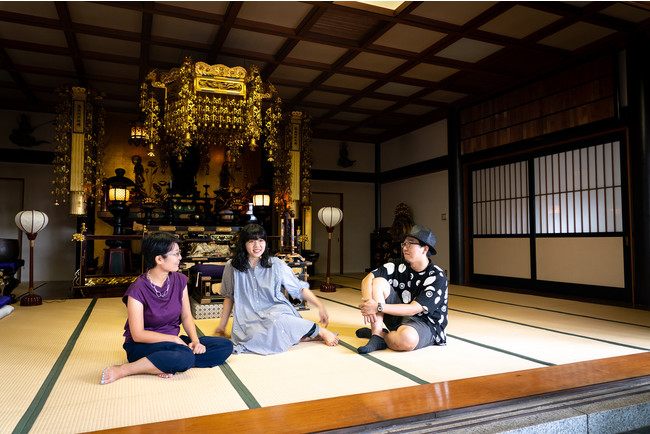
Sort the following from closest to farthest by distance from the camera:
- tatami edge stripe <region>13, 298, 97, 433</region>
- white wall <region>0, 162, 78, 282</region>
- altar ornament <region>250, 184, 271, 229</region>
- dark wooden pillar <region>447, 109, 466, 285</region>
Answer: tatami edge stripe <region>13, 298, 97, 433</region> → dark wooden pillar <region>447, 109, 466, 285</region> → altar ornament <region>250, 184, 271, 229</region> → white wall <region>0, 162, 78, 282</region>

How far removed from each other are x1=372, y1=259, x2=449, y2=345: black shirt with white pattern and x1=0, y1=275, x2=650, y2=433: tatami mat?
17 centimetres

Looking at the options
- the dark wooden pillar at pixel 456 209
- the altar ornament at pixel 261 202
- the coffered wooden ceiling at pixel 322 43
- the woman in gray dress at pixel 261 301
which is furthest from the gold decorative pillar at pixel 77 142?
the dark wooden pillar at pixel 456 209

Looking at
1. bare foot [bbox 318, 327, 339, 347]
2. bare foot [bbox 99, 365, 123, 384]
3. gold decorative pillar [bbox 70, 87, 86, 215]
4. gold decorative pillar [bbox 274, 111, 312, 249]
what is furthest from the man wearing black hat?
gold decorative pillar [bbox 70, 87, 86, 215]

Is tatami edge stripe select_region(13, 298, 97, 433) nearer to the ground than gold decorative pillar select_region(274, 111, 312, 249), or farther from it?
nearer to the ground

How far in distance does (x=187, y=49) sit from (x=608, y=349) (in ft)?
16.7

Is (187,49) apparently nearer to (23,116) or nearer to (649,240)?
(23,116)

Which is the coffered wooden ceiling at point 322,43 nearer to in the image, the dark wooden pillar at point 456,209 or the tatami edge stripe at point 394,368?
the dark wooden pillar at point 456,209

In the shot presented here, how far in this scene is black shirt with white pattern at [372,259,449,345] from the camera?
2.78 m

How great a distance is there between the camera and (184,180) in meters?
8.56

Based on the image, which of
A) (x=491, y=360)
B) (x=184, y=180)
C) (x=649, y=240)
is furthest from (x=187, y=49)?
(x=649, y=240)

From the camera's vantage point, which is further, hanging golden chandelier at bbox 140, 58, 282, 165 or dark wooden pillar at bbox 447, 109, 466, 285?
dark wooden pillar at bbox 447, 109, 466, 285

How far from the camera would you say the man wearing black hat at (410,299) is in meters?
2.69

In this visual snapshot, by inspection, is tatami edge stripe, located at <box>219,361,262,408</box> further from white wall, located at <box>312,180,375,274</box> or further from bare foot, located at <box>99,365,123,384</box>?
white wall, located at <box>312,180,375,274</box>

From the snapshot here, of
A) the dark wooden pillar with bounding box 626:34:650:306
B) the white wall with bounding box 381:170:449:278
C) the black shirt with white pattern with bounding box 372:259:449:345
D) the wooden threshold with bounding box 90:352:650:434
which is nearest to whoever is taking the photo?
the wooden threshold with bounding box 90:352:650:434
